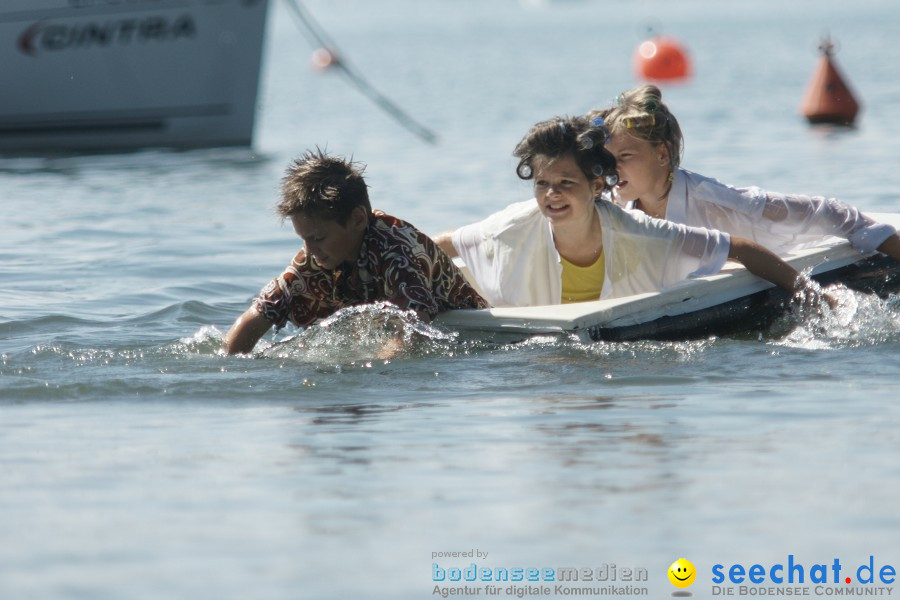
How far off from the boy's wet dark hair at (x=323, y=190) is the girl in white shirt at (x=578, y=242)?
75cm

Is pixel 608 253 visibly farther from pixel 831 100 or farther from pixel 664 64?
pixel 664 64

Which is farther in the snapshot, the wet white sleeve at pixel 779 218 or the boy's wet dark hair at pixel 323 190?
the wet white sleeve at pixel 779 218

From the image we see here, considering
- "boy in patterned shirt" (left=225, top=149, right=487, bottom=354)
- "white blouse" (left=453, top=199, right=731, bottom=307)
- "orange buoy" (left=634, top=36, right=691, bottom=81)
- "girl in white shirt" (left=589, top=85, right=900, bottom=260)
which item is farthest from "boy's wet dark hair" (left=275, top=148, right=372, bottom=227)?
"orange buoy" (left=634, top=36, right=691, bottom=81)

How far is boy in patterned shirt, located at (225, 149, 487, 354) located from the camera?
5.57 metres

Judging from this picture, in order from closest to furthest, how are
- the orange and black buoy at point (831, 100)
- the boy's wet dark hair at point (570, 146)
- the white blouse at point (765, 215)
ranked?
the boy's wet dark hair at point (570, 146) → the white blouse at point (765, 215) → the orange and black buoy at point (831, 100)

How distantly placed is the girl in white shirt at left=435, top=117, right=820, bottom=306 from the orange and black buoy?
12375 mm

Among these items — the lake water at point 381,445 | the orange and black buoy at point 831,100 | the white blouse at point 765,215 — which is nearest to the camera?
the lake water at point 381,445

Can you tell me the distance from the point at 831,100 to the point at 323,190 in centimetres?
1389

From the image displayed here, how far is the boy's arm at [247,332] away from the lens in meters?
5.91

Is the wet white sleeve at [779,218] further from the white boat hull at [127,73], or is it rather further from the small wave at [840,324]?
the white boat hull at [127,73]

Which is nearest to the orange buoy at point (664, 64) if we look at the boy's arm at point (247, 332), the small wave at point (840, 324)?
the small wave at point (840, 324)

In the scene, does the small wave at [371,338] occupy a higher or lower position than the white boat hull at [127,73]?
lower

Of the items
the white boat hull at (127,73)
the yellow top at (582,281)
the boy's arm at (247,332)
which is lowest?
the boy's arm at (247,332)

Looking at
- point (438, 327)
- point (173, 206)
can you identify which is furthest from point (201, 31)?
point (438, 327)
